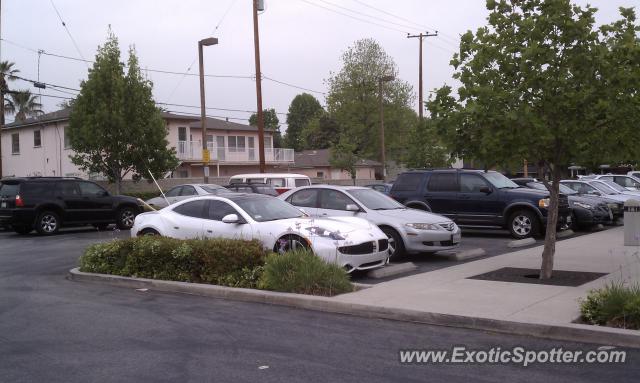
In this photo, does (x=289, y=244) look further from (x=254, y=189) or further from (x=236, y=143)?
(x=236, y=143)

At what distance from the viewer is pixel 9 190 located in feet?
67.1

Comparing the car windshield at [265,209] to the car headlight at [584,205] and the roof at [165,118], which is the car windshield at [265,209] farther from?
the roof at [165,118]

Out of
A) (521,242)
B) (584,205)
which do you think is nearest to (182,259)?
(521,242)

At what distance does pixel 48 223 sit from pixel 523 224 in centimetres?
1449

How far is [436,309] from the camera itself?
27.0 feet

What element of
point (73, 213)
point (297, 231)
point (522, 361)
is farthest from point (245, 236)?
point (73, 213)

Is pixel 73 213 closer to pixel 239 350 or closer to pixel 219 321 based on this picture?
pixel 219 321

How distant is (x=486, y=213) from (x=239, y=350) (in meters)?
11.9

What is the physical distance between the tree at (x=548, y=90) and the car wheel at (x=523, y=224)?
6.79 metres

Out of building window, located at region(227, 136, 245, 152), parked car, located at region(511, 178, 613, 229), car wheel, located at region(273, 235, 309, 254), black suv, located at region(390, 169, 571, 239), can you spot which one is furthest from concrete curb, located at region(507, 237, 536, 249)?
building window, located at region(227, 136, 245, 152)

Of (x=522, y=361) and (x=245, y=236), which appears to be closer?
(x=522, y=361)

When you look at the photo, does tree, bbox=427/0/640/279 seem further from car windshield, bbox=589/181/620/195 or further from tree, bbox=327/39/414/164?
tree, bbox=327/39/414/164

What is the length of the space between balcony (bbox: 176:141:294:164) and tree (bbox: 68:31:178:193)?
11.2 metres

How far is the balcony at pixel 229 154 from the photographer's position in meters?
41.6
